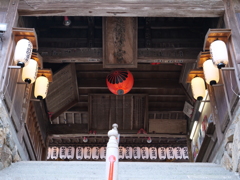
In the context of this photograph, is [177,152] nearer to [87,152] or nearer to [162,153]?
[162,153]

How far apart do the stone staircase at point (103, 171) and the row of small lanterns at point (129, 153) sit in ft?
26.3

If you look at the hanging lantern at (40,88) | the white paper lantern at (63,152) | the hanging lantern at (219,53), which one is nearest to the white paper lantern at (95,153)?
the white paper lantern at (63,152)

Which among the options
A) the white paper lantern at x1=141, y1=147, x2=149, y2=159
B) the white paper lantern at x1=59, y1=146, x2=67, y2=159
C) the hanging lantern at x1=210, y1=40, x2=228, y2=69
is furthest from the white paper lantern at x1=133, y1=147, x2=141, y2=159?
the hanging lantern at x1=210, y1=40, x2=228, y2=69

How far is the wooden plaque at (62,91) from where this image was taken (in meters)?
10.5

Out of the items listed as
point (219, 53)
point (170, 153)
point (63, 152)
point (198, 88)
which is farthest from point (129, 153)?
point (219, 53)

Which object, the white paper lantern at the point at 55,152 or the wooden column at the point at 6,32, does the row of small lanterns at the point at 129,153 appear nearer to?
the white paper lantern at the point at 55,152

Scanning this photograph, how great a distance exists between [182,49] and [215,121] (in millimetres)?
2511

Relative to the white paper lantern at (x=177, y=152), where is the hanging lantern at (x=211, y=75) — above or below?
below

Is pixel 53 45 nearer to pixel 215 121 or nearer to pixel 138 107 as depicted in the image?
pixel 138 107

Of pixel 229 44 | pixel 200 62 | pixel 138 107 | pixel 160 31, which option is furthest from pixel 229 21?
pixel 138 107

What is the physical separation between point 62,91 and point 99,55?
263 centimetres

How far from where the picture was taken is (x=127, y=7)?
7.32 m

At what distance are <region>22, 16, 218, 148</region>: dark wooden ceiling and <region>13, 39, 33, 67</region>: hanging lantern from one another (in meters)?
1.75

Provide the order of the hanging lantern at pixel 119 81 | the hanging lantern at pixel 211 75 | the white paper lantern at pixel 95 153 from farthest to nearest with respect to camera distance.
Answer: the white paper lantern at pixel 95 153
the hanging lantern at pixel 119 81
the hanging lantern at pixel 211 75
